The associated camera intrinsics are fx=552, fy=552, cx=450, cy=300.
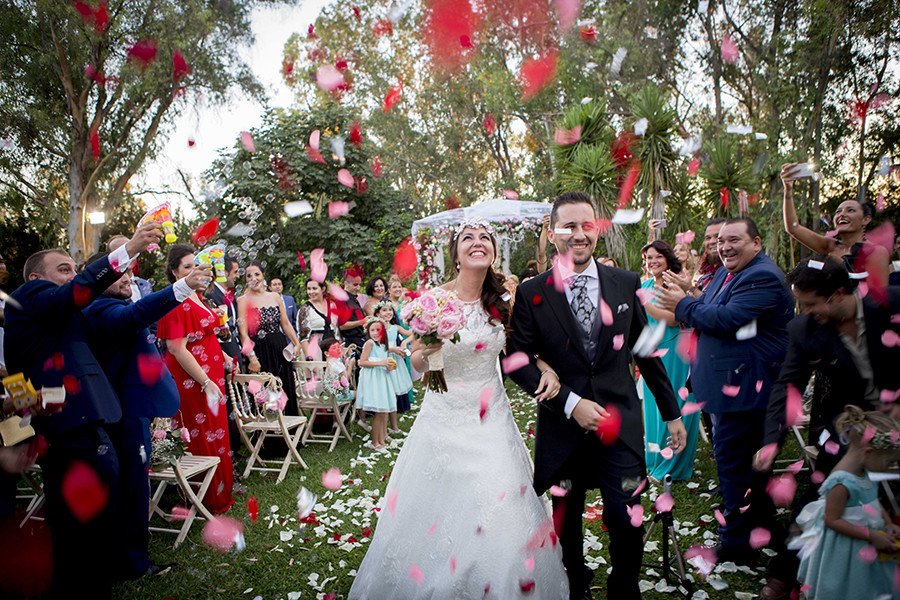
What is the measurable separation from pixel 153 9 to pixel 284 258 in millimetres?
7509

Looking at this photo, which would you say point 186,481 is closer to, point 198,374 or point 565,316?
point 198,374

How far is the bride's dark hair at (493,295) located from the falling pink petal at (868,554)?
1.94m

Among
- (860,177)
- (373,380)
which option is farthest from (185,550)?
(860,177)

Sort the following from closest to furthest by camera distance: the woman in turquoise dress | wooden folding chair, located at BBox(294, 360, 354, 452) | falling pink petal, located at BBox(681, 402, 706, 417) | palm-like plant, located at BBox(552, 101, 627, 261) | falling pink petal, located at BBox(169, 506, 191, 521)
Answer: falling pink petal, located at BBox(169, 506, 191, 521), falling pink petal, located at BBox(681, 402, 706, 417), the woman in turquoise dress, wooden folding chair, located at BBox(294, 360, 354, 452), palm-like plant, located at BBox(552, 101, 627, 261)

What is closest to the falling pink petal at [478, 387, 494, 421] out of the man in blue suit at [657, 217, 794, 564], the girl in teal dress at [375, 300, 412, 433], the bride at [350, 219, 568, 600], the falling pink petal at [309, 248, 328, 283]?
the bride at [350, 219, 568, 600]

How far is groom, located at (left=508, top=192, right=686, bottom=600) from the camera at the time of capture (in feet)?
8.44

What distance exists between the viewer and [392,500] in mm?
3188

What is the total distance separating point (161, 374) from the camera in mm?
3699

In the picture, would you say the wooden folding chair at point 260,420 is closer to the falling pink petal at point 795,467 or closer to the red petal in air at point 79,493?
the red petal in air at point 79,493

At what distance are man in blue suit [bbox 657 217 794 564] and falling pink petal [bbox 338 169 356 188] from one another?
1171 centimetres

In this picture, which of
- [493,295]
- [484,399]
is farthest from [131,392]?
[493,295]

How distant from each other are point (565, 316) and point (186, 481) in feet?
10.2

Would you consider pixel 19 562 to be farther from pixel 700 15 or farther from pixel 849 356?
pixel 700 15

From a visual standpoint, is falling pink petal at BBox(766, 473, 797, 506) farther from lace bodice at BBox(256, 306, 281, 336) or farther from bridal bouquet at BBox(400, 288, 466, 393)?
lace bodice at BBox(256, 306, 281, 336)
